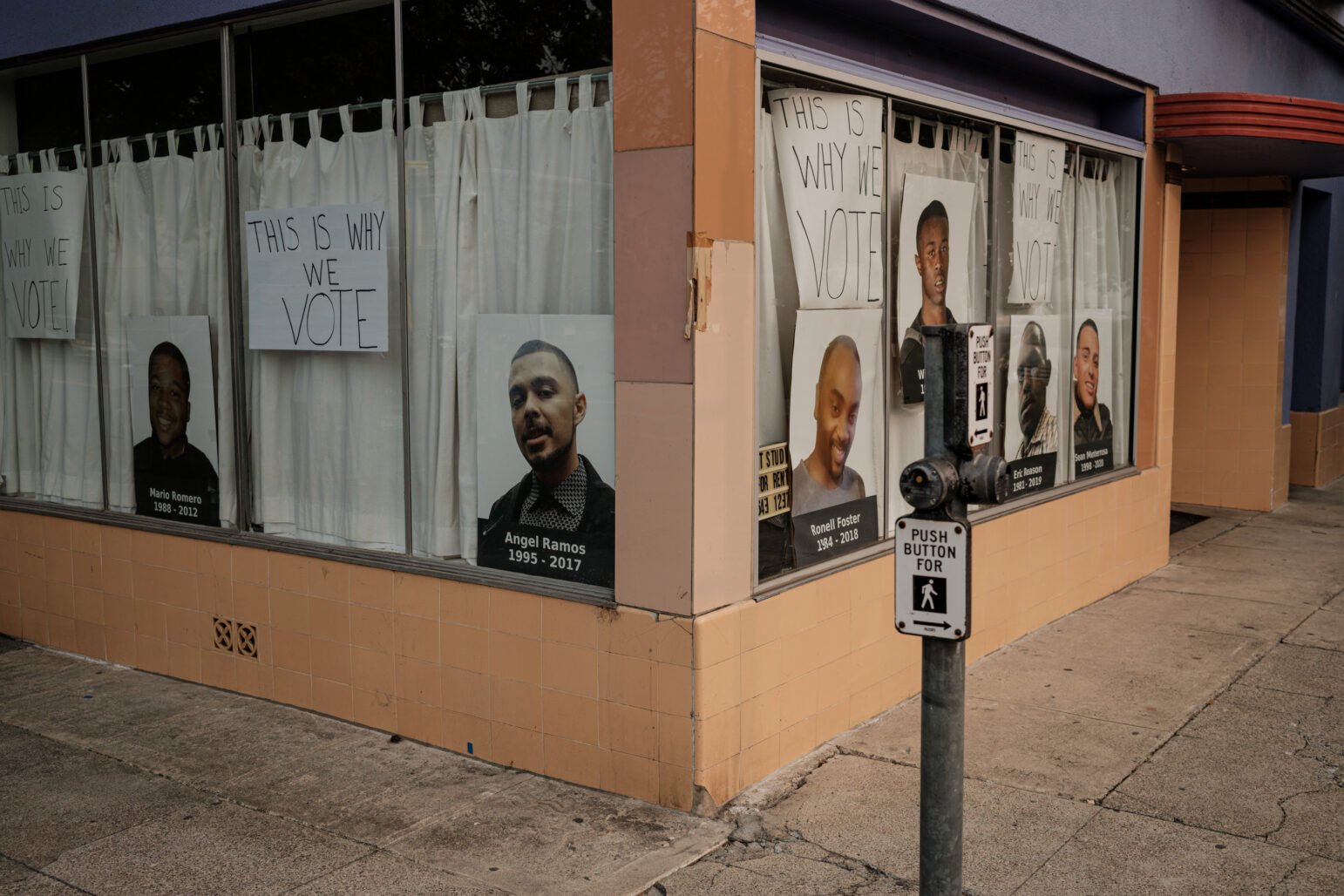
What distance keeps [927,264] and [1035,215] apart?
66.2 inches

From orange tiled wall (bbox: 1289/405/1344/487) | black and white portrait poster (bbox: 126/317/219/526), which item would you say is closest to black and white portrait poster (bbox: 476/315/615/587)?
black and white portrait poster (bbox: 126/317/219/526)

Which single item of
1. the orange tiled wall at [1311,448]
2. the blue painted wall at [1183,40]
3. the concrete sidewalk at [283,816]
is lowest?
the concrete sidewalk at [283,816]

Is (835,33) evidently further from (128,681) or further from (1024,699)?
(128,681)

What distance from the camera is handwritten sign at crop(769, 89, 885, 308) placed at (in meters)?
6.45

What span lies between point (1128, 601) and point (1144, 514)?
109cm

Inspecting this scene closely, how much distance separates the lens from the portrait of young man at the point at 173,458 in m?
7.70

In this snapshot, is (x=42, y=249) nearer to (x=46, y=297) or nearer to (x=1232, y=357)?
(x=46, y=297)

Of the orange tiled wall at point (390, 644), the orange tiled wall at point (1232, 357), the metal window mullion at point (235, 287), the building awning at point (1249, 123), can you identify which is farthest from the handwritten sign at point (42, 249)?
the orange tiled wall at point (1232, 357)

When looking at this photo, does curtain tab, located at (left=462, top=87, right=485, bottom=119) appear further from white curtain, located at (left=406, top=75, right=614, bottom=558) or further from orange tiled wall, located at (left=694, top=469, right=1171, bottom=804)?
orange tiled wall, located at (left=694, top=469, right=1171, bottom=804)

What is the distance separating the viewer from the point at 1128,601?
9.73 m

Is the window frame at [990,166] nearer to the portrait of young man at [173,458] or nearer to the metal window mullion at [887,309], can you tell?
the metal window mullion at [887,309]

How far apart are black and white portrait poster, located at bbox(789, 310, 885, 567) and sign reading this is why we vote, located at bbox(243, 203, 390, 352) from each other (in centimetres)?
223

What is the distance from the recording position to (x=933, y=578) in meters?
3.82

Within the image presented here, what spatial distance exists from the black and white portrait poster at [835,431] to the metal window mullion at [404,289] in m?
1.99
